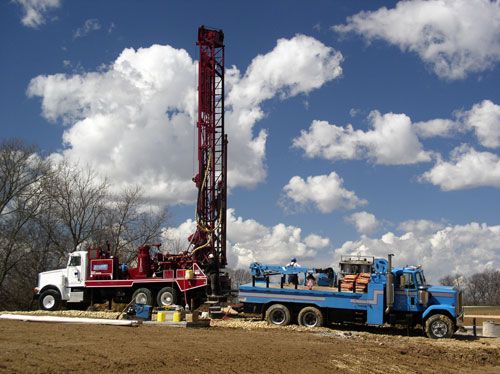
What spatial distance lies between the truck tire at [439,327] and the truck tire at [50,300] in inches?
661

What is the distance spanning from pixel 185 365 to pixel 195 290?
14.7 metres

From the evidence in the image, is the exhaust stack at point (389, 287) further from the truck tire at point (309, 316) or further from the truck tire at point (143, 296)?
the truck tire at point (143, 296)

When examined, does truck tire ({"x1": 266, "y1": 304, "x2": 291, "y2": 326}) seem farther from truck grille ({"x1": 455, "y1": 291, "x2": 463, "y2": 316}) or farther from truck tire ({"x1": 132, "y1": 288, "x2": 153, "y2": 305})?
truck tire ({"x1": 132, "y1": 288, "x2": 153, "y2": 305})

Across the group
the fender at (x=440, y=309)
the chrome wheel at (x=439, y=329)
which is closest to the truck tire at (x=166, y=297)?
the fender at (x=440, y=309)

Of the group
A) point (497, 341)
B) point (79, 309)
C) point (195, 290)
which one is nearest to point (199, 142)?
point (195, 290)

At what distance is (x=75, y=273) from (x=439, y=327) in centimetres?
1671

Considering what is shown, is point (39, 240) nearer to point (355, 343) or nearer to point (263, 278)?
point (263, 278)

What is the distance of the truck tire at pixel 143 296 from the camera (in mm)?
28002

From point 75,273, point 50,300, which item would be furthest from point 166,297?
point 50,300

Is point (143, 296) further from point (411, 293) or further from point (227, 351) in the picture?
point (227, 351)

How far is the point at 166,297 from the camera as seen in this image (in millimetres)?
27766

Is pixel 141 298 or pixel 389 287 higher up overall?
pixel 389 287

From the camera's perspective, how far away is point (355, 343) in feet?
64.7

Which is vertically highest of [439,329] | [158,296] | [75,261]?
[75,261]
